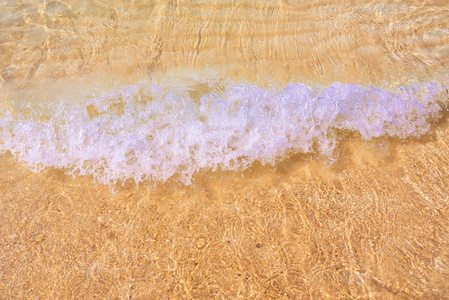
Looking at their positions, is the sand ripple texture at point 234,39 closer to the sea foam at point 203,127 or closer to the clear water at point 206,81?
the clear water at point 206,81

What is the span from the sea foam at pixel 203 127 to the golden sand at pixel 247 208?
0.41 ft

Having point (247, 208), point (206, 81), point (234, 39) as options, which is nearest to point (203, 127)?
point (206, 81)

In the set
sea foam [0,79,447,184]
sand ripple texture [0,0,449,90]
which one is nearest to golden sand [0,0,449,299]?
sand ripple texture [0,0,449,90]

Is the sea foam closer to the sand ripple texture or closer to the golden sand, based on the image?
the golden sand

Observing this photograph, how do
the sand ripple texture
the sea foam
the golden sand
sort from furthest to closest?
1. the sand ripple texture
2. the sea foam
3. the golden sand

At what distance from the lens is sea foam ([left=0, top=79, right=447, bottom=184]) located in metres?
2.44

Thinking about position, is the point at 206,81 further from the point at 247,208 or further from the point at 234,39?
the point at 247,208

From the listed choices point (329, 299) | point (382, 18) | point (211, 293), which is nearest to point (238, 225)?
point (211, 293)

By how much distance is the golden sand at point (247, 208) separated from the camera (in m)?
1.84

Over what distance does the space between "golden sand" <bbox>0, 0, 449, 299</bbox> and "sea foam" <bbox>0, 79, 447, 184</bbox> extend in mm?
125

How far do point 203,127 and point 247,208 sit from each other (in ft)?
2.73

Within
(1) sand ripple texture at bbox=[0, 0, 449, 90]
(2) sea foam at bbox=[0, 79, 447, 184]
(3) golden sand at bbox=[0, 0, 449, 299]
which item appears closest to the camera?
(3) golden sand at bbox=[0, 0, 449, 299]

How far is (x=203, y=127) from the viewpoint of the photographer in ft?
8.41

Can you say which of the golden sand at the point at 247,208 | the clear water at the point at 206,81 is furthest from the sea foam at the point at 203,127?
the golden sand at the point at 247,208
